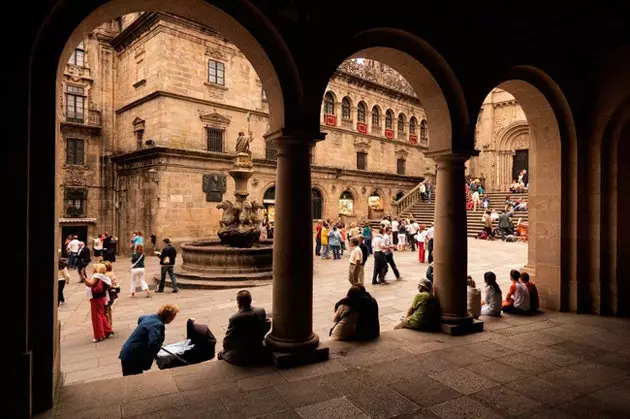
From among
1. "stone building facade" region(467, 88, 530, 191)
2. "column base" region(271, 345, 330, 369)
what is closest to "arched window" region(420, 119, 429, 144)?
"stone building facade" region(467, 88, 530, 191)

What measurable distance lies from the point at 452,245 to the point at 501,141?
2934 cm

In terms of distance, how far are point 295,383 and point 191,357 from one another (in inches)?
60.9

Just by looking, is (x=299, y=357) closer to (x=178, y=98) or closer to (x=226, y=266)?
(x=226, y=266)

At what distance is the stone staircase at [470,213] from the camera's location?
22.7 metres

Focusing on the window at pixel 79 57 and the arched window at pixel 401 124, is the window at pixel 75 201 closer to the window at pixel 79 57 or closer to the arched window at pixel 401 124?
the window at pixel 79 57

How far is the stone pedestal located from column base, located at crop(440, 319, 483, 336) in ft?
6.71

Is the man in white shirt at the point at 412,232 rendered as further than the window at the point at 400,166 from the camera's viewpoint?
No

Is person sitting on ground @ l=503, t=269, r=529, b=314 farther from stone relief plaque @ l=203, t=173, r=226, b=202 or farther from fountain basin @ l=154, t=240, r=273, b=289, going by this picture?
stone relief plaque @ l=203, t=173, r=226, b=202

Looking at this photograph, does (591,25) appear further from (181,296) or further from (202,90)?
(202,90)

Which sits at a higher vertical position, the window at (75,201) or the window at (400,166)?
the window at (400,166)

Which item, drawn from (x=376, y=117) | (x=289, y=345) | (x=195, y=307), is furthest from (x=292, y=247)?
(x=376, y=117)

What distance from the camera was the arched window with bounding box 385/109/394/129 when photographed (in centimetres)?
3183

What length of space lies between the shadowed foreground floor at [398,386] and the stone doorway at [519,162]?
95.1 feet

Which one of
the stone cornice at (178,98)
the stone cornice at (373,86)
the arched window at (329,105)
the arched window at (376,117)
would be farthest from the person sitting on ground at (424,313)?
the arched window at (376,117)
